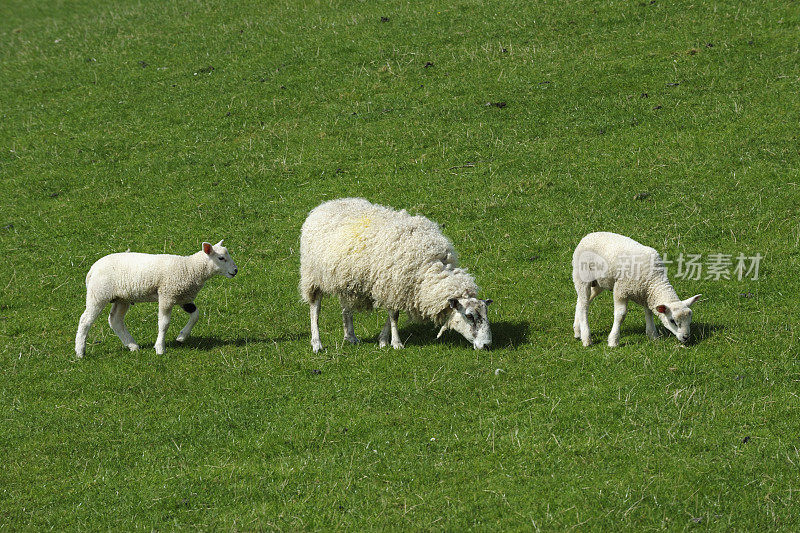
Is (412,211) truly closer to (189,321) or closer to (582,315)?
(189,321)

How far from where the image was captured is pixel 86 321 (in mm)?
13891

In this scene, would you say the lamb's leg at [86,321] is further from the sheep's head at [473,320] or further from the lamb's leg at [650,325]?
the lamb's leg at [650,325]

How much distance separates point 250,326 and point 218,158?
8.54 metres

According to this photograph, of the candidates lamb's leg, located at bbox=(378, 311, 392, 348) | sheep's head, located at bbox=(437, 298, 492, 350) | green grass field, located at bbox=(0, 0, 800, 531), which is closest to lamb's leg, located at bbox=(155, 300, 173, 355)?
green grass field, located at bbox=(0, 0, 800, 531)

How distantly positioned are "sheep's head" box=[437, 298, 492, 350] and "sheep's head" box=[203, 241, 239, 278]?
148 inches

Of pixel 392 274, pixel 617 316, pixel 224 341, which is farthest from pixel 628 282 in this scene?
pixel 224 341

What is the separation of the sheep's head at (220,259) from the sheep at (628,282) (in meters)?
5.68

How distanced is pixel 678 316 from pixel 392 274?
4.34m

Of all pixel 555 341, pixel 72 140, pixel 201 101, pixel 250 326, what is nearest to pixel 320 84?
pixel 201 101

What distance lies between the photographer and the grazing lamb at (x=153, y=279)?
13672mm

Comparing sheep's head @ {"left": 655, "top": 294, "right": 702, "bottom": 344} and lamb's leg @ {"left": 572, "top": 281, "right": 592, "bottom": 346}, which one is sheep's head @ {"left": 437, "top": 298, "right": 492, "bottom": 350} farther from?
sheep's head @ {"left": 655, "top": 294, "right": 702, "bottom": 344}

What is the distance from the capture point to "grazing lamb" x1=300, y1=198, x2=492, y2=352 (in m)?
13.1

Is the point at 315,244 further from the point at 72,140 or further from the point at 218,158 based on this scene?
the point at 72,140

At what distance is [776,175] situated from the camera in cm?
1812
